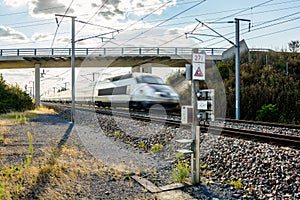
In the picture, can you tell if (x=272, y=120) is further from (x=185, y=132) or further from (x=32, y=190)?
(x=32, y=190)

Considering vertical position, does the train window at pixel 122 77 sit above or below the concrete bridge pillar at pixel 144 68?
below

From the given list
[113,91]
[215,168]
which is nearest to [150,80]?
[113,91]

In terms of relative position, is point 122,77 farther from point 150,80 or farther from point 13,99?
point 13,99

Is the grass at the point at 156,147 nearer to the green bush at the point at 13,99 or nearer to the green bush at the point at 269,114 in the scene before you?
the green bush at the point at 269,114

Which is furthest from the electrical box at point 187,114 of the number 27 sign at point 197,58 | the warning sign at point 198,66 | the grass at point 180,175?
the grass at point 180,175

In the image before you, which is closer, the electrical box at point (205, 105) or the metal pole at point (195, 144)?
the electrical box at point (205, 105)

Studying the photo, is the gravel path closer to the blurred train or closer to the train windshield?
the blurred train

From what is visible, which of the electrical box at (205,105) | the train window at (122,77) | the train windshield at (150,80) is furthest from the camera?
the train window at (122,77)

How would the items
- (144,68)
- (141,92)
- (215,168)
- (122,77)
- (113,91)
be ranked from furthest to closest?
(144,68)
(113,91)
(122,77)
(141,92)
(215,168)

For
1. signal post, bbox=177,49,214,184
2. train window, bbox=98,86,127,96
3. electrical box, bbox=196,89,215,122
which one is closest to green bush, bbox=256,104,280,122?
train window, bbox=98,86,127,96

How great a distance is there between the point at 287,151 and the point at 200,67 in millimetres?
2607

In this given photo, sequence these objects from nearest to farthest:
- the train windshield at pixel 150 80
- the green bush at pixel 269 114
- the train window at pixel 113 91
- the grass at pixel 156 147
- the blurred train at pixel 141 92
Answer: the grass at pixel 156 147, the green bush at pixel 269 114, the blurred train at pixel 141 92, the train windshield at pixel 150 80, the train window at pixel 113 91

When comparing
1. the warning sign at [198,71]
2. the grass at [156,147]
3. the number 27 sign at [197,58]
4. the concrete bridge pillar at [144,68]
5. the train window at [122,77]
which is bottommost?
the grass at [156,147]

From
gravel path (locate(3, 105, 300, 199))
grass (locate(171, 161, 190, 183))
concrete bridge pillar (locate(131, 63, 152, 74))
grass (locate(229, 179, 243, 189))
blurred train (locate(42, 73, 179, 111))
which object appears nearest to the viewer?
gravel path (locate(3, 105, 300, 199))
